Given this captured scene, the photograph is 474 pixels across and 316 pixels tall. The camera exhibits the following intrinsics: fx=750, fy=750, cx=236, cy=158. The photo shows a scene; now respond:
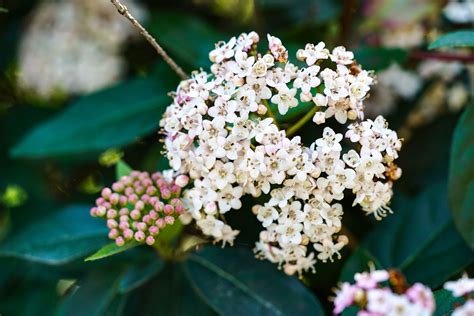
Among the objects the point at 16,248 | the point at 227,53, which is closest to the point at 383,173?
the point at 227,53

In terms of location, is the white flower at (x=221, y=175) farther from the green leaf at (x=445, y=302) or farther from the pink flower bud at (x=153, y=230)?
the green leaf at (x=445, y=302)

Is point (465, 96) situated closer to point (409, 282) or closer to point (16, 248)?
point (409, 282)

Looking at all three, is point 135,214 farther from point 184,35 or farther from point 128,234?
point 184,35

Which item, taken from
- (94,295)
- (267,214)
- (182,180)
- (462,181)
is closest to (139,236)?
(182,180)

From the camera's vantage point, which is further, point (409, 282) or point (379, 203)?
point (409, 282)

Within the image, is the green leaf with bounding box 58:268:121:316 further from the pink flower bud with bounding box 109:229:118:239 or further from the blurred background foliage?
the pink flower bud with bounding box 109:229:118:239
